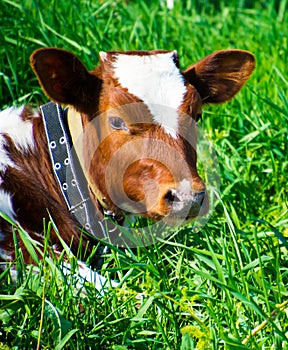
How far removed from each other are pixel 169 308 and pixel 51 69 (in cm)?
133

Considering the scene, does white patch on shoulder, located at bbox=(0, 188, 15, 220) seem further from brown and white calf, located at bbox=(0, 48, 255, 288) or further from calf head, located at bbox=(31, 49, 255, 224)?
calf head, located at bbox=(31, 49, 255, 224)

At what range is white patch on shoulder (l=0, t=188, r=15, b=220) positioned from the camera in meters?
3.66

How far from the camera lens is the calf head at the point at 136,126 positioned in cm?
353

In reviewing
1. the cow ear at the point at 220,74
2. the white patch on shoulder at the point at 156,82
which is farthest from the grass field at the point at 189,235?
the white patch on shoulder at the point at 156,82

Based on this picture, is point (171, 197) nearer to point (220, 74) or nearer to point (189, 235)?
point (189, 235)

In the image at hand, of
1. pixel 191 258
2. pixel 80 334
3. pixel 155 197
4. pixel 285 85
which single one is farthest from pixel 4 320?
pixel 285 85

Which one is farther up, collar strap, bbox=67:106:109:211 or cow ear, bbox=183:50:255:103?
cow ear, bbox=183:50:255:103

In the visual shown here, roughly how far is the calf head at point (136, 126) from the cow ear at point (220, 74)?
0.21 metres

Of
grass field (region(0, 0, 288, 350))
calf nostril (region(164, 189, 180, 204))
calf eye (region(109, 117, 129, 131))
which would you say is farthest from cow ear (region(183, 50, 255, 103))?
calf nostril (region(164, 189, 180, 204))

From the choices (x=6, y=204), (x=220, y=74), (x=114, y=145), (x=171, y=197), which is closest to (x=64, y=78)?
(x=114, y=145)

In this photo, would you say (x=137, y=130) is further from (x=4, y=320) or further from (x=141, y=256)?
(x=4, y=320)

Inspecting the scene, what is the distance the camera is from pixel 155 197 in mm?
3564

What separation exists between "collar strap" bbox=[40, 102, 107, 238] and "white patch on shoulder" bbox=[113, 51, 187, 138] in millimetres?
403

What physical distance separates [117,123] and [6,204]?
2.15ft
